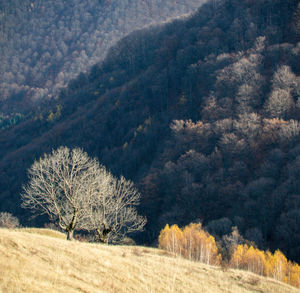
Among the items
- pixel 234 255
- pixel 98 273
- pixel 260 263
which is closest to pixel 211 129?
pixel 234 255

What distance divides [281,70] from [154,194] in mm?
52014

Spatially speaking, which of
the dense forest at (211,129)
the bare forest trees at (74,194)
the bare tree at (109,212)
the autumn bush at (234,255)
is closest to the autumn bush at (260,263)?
the autumn bush at (234,255)

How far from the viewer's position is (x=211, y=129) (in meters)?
93.0

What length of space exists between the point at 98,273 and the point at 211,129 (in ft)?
264

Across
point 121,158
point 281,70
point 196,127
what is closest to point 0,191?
point 121,158

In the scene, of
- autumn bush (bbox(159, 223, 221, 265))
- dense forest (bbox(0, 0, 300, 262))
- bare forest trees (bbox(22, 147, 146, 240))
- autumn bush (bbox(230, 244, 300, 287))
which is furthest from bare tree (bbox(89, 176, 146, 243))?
dense forest (bbox(0, 0, 300, 262))

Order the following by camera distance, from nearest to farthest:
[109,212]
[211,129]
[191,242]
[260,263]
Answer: [109,212]
[260,263]
[191,242]
[211,129]

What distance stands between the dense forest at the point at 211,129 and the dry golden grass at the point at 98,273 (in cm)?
3891

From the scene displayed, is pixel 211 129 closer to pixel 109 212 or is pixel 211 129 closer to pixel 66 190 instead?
pixel 109 212

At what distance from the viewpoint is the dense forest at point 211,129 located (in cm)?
6762

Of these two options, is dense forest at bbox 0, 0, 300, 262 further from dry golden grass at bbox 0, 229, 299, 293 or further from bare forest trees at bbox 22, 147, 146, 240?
dry golden grass at bbox 0, 229, 299, 293

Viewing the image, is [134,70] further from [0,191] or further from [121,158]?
[0,191]

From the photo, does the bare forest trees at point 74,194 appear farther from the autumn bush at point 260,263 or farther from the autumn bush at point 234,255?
the autumn bush at point 260,263

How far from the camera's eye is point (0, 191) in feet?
467
